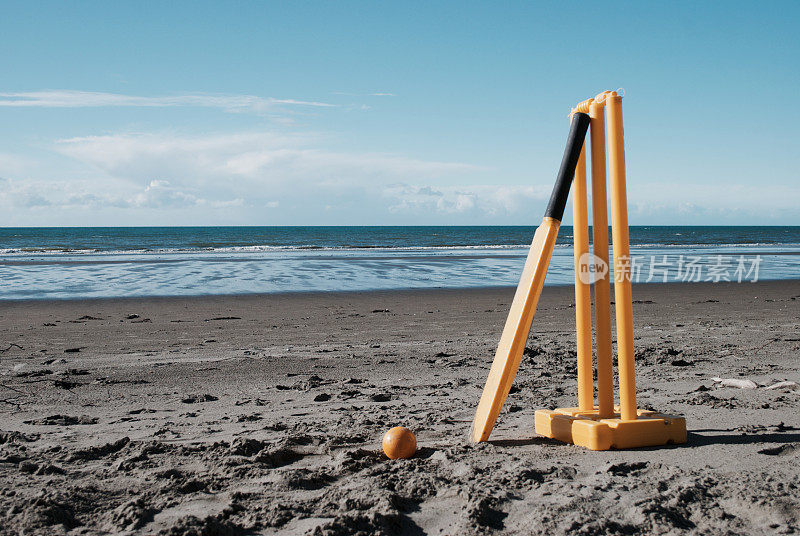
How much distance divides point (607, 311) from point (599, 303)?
0.08 metres

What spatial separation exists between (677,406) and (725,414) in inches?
15.0

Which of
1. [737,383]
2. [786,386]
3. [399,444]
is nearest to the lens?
[399,444]

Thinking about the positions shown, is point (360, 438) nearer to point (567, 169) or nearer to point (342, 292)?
point (567, 169)

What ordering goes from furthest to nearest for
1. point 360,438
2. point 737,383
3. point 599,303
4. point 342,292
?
1. point 342,292
2. point 737,383
3. point 360,438
4. point 599,303

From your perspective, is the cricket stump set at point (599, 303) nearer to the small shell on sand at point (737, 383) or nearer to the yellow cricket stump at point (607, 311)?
the yellow cricket stump at point (607, 311)

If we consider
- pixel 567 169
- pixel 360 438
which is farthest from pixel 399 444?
pixel 567 169

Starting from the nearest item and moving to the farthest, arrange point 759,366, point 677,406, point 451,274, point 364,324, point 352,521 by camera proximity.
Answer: point 352,521
point 677,406
point 759,366
point 364,324
point 451,274

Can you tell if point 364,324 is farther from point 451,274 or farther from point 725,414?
point 451,274

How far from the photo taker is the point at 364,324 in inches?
402

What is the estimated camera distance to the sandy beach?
9.65ft

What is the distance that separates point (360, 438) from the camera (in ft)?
13.9

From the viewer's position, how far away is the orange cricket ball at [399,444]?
3754mm

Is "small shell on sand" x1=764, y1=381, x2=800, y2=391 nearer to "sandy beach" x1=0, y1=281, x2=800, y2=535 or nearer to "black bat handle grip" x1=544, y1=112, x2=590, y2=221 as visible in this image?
"sandy beach" x1=0, y1=281, x2=800, y2=535

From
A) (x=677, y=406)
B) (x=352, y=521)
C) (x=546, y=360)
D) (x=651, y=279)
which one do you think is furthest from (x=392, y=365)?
(x=651, y=279)
